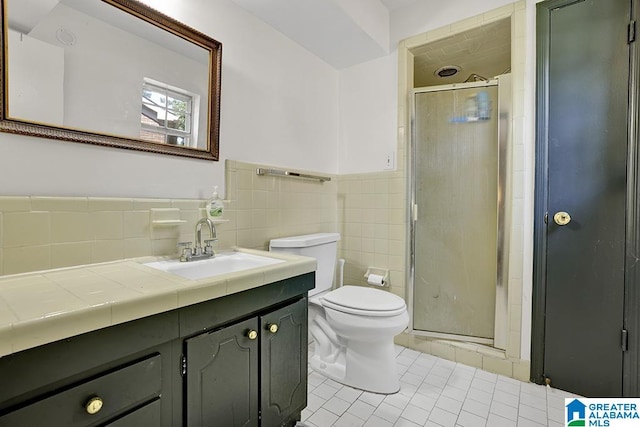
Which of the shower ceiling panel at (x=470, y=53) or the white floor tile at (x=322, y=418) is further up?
the shower ceiling panel at (x=470, y=53)

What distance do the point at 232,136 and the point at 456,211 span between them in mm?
1493

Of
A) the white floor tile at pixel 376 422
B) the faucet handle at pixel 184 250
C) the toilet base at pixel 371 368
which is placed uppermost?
the faucet handle at pixel 184 250

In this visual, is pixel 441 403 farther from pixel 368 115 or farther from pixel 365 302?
pixel 368 115

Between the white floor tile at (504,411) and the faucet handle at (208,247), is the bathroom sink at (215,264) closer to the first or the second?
the faucet handle at (208,247)

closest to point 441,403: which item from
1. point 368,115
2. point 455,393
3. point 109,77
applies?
point 455,393

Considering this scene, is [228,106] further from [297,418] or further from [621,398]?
[621,398]

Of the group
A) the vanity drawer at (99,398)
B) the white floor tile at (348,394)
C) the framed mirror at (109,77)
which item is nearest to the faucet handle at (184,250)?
the framed mirror at (109,77)

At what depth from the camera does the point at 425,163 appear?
2057 millimetres

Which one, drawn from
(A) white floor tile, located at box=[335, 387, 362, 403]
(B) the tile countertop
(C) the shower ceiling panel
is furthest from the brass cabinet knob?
(C) the shower ceiling panel

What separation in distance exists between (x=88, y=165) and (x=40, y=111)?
0.21m

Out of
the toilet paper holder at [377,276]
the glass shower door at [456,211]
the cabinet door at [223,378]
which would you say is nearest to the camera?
the cabinet door at [223,378]

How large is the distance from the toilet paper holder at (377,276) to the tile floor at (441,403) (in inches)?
21.9

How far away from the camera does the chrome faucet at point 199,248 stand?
126 centimetres

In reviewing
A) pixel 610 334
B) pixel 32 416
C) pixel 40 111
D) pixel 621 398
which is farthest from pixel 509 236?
pixel 40 111
